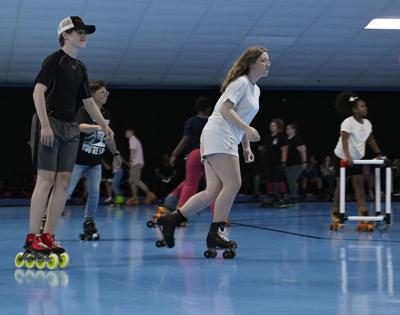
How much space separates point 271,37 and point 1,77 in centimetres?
729

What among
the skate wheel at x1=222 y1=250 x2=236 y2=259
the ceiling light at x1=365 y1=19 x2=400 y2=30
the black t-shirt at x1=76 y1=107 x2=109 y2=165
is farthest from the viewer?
the ceiling light at x1=365 y1=19 x2=400 y2=30

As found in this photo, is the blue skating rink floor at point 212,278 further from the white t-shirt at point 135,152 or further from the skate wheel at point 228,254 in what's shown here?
the white t-shirt at point 135,152

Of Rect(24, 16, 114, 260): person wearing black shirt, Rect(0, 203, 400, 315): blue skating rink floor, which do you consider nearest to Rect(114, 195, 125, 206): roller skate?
Rect(0, 203, 400, 315): blue skating rink floor

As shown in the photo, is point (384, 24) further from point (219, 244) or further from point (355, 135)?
point (219, 244)

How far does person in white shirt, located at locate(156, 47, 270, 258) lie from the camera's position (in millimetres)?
5758

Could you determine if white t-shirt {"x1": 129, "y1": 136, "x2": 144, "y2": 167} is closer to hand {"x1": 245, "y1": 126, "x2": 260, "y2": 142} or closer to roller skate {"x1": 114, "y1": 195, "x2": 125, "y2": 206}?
roller skate {"x1": 114, "y1": 195, "x2": 125, "y2": 206}

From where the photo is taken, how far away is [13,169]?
71.5 ft

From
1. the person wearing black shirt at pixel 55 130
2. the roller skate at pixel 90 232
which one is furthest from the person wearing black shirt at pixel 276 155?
the person wearing black shirt at pixel 55 130

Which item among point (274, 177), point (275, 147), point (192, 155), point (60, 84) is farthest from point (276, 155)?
point (60, 84)

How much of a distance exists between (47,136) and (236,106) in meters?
1.45

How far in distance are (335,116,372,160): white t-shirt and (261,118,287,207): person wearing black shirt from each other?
5.88 m

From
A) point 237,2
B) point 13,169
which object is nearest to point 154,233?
point 237,2

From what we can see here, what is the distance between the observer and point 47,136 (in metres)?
5.14

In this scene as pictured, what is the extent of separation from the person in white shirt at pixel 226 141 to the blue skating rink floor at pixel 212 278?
0.96 ft
